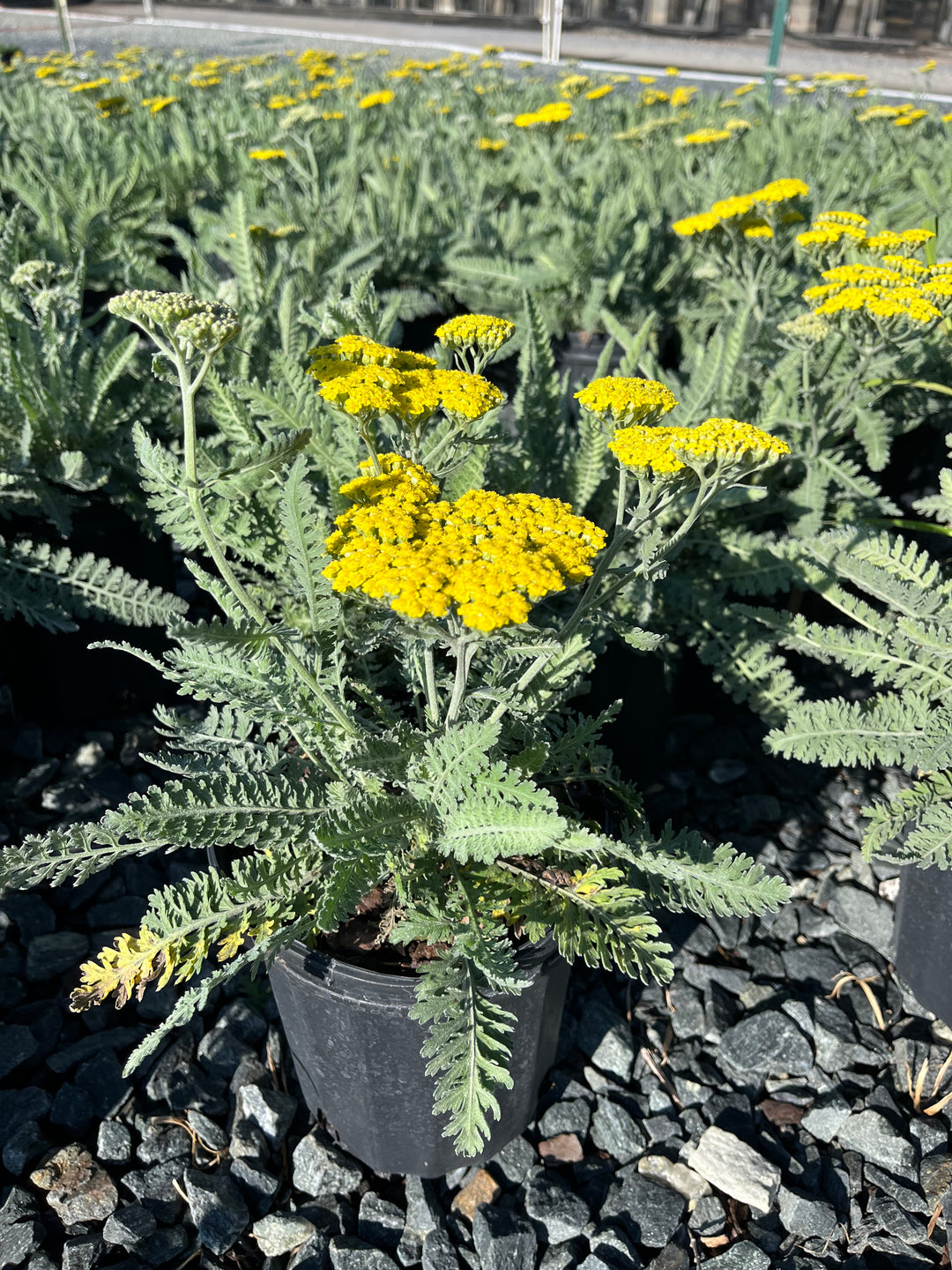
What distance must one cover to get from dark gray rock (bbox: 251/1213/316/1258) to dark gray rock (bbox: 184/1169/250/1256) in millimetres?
34

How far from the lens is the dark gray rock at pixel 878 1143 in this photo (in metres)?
1.73

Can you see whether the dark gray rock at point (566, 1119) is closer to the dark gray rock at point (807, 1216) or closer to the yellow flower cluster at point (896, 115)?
the dark gray rock at point (807, 1216)

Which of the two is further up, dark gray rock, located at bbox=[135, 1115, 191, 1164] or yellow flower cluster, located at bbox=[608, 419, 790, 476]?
yellow flower cluster, located at bbox=[608, 419, 790, 476]

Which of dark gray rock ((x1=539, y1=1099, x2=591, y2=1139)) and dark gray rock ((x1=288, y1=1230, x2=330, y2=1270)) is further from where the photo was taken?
dark gray rock ((x1=539, y1=1099, x2=591, y2=1139))

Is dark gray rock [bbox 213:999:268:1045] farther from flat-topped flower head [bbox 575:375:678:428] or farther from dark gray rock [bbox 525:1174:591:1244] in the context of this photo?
flat-topped flower head [bbox 575:375:678:428]

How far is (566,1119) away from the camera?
5.95ft

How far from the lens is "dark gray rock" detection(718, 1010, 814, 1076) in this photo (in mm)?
1919

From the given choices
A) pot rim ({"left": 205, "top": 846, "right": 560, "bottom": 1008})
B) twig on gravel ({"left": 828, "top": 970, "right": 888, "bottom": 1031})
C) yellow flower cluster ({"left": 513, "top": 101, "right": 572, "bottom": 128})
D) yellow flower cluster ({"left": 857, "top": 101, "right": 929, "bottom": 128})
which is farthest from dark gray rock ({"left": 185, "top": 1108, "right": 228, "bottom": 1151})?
yellow flower cluster ({"left": 857, "top": 101, "right": 929, "bottom": 128})

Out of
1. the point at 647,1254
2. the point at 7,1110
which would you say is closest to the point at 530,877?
the point at 647,1254

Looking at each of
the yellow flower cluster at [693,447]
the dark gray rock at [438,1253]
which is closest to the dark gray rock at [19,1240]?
the dark gray rock at [438,1253]

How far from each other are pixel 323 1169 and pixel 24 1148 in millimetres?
527

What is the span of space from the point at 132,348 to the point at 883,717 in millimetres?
2087

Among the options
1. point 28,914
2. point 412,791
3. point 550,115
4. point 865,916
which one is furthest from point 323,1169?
point 550,115

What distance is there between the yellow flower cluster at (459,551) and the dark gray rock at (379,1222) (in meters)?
1.13
